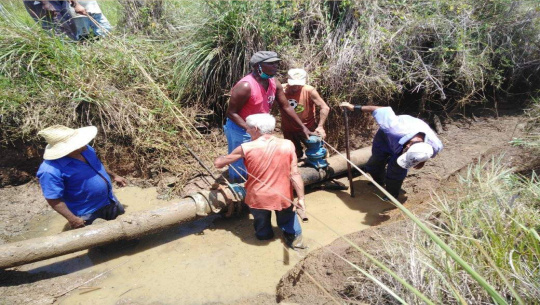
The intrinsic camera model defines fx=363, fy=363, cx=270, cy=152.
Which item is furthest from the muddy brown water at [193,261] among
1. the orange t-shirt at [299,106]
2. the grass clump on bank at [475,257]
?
the orange t-shirt at [299,106]

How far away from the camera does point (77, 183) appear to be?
3.62 m

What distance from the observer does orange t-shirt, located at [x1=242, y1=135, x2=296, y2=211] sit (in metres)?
3.46

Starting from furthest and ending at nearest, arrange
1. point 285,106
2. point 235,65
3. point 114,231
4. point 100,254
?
point 235,65 → point 285,106 → point 100,254 → point 114,231

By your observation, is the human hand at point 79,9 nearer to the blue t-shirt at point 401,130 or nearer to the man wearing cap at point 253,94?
the man wearing cap at point 253,94

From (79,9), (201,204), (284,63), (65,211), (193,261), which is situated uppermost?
(79,9)

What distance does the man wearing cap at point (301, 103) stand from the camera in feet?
15.0

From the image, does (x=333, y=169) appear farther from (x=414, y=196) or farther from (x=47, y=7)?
(x=47, y=7)

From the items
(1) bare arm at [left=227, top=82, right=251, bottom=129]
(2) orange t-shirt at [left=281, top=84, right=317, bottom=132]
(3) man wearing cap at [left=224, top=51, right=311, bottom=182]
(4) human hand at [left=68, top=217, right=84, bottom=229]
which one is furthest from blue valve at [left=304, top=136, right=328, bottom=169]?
(4) human hand at [left=68, top=217, right=84, bottom=229]

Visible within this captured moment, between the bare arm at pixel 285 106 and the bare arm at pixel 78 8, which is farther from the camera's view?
the bare arm at pixel 78 8

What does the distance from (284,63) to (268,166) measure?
284 centimetres

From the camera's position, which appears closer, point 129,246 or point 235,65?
point 129,246

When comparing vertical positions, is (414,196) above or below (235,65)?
below

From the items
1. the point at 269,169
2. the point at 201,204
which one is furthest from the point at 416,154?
the point at 201,204

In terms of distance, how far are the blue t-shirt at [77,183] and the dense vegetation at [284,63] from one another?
4.26 ft
